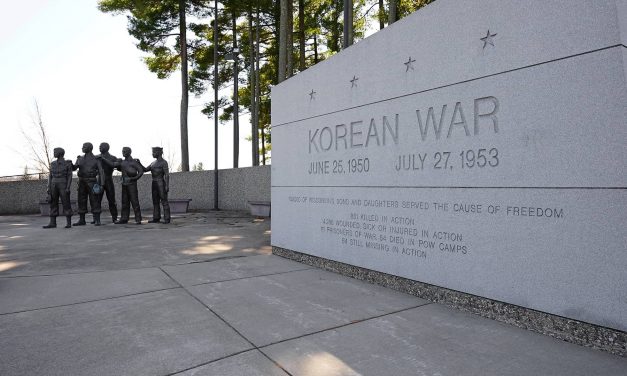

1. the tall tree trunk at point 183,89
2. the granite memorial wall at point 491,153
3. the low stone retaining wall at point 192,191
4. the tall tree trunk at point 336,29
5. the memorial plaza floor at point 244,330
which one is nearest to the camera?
the memorial plaza floor at point 244,330

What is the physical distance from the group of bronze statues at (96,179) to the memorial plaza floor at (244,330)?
581cm

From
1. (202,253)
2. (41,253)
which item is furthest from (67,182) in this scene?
(202,253)

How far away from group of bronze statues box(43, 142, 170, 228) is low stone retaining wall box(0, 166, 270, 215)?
5.30m

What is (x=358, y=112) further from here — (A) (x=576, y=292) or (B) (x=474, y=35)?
(A) (x=576, y=292)

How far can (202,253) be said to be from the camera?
630 cm

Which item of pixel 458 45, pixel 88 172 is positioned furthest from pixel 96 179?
pixel 458 45

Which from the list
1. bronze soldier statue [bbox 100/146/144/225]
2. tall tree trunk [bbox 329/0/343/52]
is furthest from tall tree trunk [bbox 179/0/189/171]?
bronze soldier statue [bbox 100/146/144/225]

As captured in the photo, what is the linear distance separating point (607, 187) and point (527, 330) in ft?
3.92

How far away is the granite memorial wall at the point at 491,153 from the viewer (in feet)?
8.19

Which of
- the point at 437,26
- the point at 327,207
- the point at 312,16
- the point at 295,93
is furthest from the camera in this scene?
the point at 312,16

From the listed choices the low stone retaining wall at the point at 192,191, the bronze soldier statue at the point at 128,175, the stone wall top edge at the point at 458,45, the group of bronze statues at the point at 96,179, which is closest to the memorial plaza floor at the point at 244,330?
the stone wall top edge at the point at 458,45

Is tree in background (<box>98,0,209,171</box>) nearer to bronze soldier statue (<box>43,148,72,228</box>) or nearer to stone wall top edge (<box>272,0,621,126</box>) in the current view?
bronze soldier statue (<box>43,148,72,228</box>)

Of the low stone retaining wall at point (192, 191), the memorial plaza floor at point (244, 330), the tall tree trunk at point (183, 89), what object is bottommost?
the memorial plaza floor at point (244, 330)

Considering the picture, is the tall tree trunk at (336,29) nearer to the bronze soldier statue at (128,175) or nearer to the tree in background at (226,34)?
the tree in background at (226,34)
